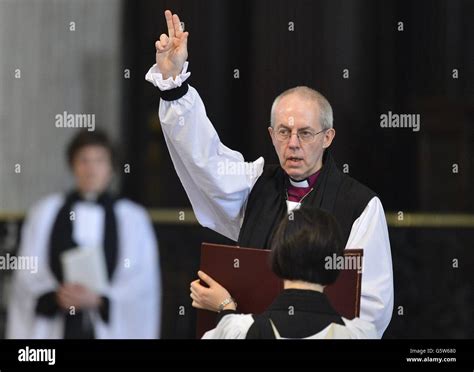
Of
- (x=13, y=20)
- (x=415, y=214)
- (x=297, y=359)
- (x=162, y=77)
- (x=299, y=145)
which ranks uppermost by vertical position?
(x=13, y=20)

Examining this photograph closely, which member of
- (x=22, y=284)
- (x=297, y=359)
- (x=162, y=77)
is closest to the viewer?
(x=162, y=77)

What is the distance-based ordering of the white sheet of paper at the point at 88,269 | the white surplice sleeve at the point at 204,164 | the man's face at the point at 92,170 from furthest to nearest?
the man's face at the point at 92,170 < the white sheet of paper at the point at 88,269 < the white surplice sleeve at the point at 204,164

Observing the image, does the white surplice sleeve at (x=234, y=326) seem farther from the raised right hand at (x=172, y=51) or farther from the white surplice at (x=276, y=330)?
the raised right hand at (x=172, y=51)

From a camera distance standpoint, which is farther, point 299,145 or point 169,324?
point 169,324

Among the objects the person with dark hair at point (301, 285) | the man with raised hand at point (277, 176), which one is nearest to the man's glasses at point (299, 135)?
the man with raised hand at point (277, 176)

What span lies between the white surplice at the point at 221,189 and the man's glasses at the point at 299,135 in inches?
9.5

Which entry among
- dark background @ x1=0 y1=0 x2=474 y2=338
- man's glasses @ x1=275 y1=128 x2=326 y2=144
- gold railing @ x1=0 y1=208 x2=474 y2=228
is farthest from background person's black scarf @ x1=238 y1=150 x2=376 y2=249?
gold railing @ x1=0 y1=208 x2=474 y2=228

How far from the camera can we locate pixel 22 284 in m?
4.52

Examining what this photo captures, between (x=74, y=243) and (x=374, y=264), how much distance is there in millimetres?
1409

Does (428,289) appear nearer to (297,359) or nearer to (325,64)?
(297,359)

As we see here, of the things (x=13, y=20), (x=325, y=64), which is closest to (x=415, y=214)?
(x=325, y=64)

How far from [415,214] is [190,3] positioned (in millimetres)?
1380

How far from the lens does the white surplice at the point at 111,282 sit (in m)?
4.43

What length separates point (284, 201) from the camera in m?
3.89
